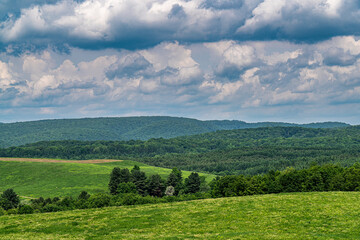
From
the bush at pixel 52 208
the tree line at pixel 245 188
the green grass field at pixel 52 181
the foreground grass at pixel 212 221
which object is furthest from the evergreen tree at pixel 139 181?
the foreground grass at pixel 212 221

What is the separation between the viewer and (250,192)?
288 feet

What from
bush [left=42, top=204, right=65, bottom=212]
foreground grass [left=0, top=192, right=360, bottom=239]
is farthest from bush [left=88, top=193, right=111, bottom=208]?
foreground grass [left=0, top=192, right=360, bottom=239]

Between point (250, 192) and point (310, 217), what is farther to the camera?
point (250, 192)

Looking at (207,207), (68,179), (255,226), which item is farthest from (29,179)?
(255,226)

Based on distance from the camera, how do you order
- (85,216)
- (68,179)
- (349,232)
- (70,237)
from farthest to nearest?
(68,179) → (85,216) → (70,237) → (349,232)

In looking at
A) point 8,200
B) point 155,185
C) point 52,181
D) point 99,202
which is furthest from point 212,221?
point 52,181

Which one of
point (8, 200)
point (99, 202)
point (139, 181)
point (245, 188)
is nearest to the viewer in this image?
point (99, 202)

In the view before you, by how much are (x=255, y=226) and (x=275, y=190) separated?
48.9m

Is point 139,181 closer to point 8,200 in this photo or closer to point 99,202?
point 8,200

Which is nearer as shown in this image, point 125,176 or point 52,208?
point 52,208

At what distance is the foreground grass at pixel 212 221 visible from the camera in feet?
128

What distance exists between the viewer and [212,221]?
48375mm

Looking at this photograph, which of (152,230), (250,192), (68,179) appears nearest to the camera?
(152,230)

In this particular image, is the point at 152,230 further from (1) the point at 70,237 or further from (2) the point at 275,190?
(2) the point at 275,190
